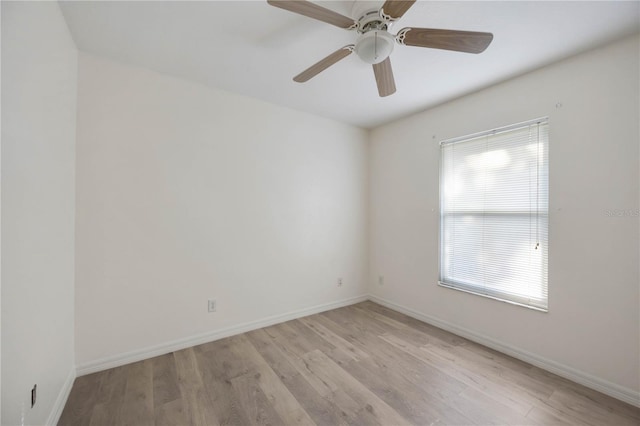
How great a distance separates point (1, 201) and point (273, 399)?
180cm

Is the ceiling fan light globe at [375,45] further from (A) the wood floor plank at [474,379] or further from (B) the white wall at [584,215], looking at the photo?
(A) the wood floor plank at [474,379]

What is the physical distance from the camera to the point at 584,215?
1.94 m

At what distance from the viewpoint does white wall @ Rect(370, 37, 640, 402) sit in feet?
5.76

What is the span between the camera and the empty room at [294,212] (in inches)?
58.2

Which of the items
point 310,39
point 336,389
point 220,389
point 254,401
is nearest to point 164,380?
point 220,389

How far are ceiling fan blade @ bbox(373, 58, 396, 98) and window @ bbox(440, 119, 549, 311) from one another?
130cm

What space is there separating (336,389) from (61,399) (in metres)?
1.81

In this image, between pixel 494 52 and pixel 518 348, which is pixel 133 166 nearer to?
pixel 494 52

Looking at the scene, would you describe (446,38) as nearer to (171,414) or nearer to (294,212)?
(294,212)

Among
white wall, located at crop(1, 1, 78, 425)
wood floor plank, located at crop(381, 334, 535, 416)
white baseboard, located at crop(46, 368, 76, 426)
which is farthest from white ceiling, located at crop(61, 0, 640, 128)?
wood floor plank, located at crop(381, 334, 535, 416)

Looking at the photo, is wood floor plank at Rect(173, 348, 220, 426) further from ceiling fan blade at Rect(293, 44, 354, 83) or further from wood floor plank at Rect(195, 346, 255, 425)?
ceiling fan blade at Rect(293, 44, 354, 83)

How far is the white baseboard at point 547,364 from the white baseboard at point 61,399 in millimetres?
3199

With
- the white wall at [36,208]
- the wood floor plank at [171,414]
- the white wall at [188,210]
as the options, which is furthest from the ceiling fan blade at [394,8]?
the wood floor plank at [171,414]

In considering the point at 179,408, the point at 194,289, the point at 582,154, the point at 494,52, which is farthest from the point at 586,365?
the point at 194,289
